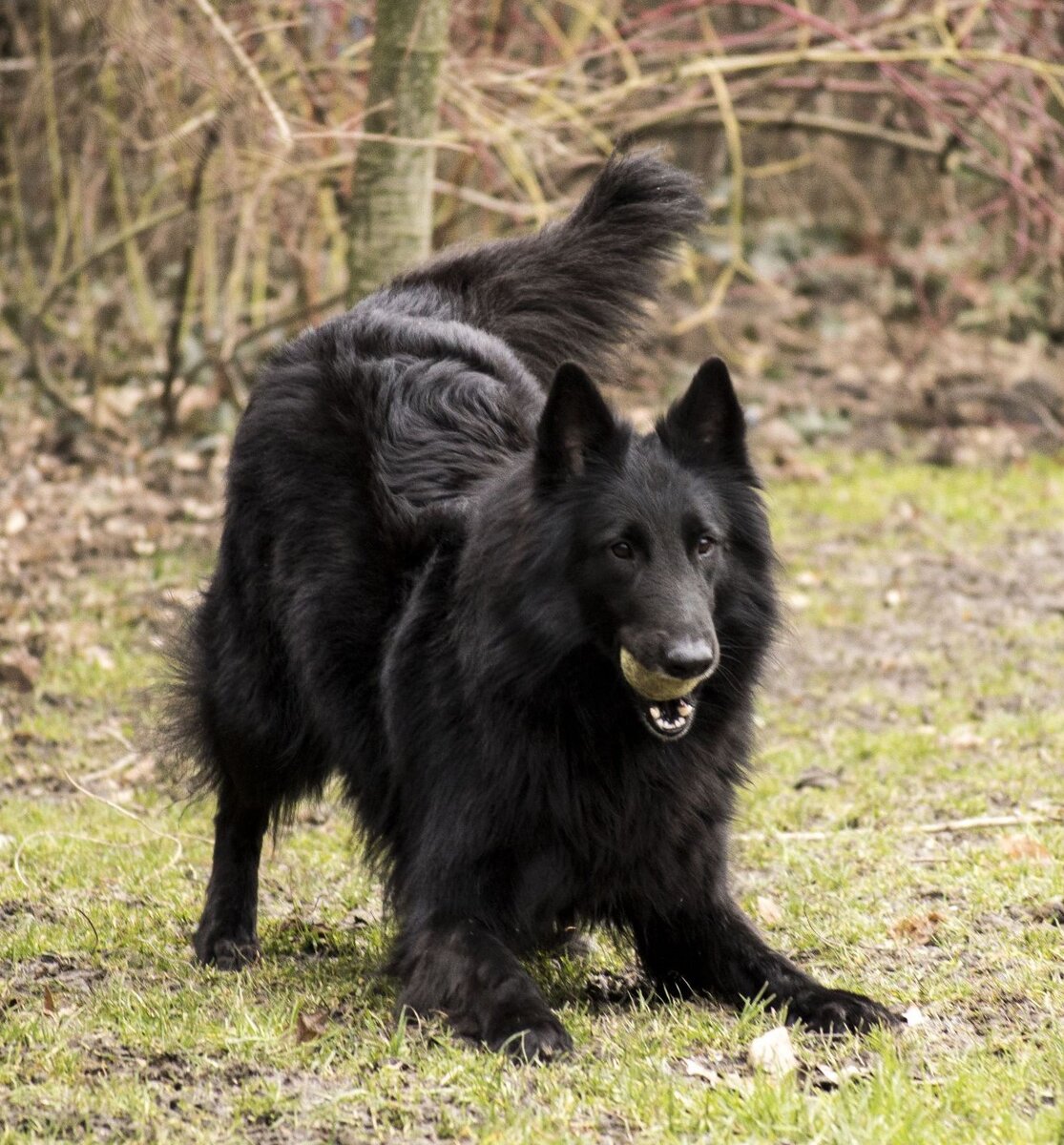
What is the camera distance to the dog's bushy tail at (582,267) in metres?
5.31

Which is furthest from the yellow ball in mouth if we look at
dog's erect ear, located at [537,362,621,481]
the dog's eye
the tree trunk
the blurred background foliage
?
the tree trunk

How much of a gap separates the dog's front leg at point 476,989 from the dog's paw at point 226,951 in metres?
0.71

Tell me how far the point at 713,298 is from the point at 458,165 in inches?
70.3

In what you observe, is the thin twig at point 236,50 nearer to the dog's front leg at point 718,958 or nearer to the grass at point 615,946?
the grass at point 615,946

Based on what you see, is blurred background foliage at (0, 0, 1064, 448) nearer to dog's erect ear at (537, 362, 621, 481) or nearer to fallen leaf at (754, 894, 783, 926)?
dog's erect ear at (537, 362, 621, 481)

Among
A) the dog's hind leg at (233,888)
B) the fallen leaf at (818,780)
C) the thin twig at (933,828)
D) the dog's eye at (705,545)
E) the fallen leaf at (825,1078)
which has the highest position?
the dog's eye at (705,545)

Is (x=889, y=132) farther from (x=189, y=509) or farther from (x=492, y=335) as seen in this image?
(x=492, y=335)

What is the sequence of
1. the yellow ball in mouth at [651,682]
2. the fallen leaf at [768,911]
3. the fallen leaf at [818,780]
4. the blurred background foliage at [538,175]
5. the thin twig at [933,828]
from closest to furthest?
the yellow ball in mouth at [651,682], the fallen leaf at [768,911], the thin twig at [933,828], the fallen leaf at [818,780], the blurred background foliage at [538,175]

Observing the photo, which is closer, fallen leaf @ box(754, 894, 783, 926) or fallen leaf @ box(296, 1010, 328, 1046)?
fallen leaf @ box(296, 1010, 328, 1046)

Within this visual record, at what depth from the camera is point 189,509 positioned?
9289 mm

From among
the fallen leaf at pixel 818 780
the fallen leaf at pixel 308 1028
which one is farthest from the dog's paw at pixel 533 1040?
the fallen leaf at pixel 818 780

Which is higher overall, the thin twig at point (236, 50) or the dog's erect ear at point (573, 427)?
the thin twig at point (236, 50)

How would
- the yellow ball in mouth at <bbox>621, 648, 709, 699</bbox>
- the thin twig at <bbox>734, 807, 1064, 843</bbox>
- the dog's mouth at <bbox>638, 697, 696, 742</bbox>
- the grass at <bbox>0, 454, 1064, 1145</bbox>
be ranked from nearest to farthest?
the grass at <bbox>0, 454, 1064, 1145</bbox>
the yellow ball in mouth at <bbox>621, 648, 709, 699</bbox>
the dog's mouth at <bbox>638, 697, 696, 742</bbox>
the thin twig at <bbox>734, 807, 1064, 843</bbox>

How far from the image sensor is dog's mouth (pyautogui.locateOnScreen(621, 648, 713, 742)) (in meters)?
3.64
